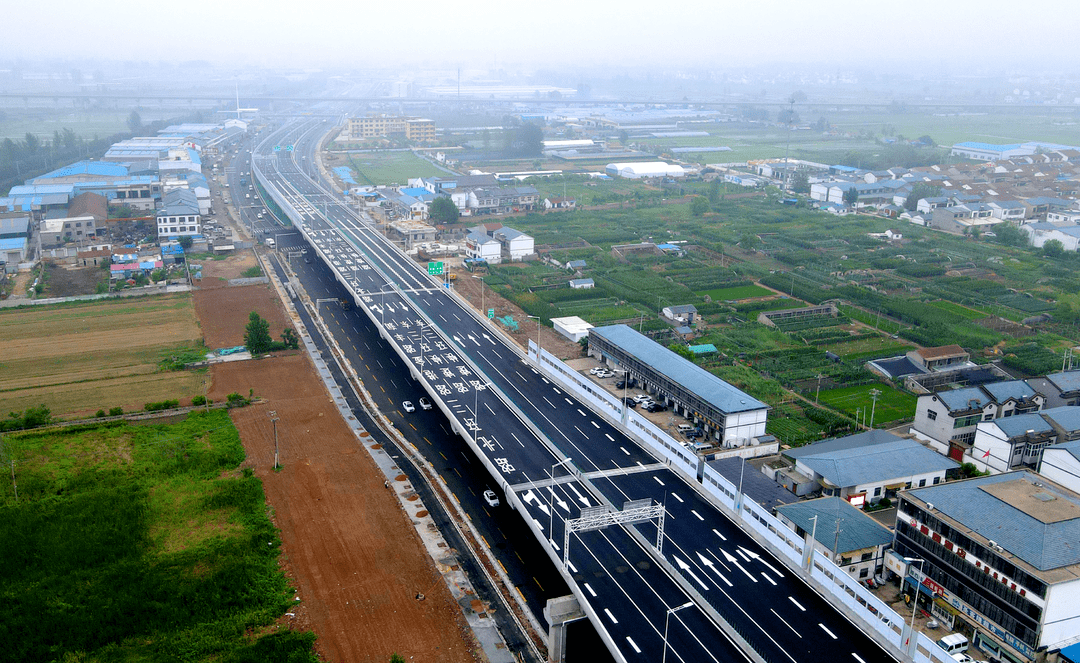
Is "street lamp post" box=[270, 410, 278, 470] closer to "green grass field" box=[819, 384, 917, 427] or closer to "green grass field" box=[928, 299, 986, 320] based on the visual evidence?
"green grass field" box=[819, 384, 917, 427]

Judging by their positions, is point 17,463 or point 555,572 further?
point 17,463

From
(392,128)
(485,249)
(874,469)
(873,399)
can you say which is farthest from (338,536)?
(392,128)

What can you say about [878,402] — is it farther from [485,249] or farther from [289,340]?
[485,249]

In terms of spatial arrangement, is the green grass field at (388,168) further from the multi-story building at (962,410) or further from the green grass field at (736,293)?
the multi-story building at (962,410)

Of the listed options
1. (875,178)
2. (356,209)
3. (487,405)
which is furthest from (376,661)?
(875,178)

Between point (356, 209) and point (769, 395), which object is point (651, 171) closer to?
point (356, 209)

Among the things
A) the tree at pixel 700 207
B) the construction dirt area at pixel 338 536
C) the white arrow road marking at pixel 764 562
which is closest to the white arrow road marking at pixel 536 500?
the construction dirt area at pixel 338 536
